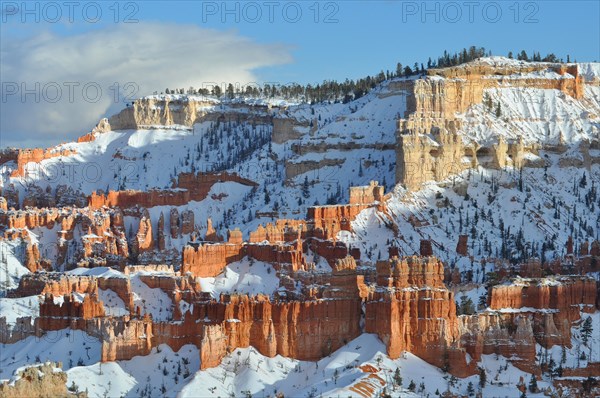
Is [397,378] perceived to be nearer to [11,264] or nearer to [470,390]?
[470,390]

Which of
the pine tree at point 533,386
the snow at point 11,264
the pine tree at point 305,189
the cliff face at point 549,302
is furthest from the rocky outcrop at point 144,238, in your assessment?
the pine tree at point 533,386

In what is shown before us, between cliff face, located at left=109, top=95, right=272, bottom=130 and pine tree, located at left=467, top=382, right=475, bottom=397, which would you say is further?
cliff face, located at left=109, top=95, right=272, bottom=130

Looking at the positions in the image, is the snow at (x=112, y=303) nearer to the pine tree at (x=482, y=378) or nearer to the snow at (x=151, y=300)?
the snow at (x=151, y=300)

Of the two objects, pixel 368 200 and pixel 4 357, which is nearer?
pixel 4 357

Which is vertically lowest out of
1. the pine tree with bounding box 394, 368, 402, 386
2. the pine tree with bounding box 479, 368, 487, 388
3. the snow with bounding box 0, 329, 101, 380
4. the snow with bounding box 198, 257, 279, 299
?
the pine tree with bounding box 479, 368, 487, 388

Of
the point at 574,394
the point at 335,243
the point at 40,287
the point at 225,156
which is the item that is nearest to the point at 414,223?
the point at 335,243

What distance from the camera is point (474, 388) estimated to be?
309 feet

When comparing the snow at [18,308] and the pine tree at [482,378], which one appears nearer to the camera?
the pine tree at [482,378]

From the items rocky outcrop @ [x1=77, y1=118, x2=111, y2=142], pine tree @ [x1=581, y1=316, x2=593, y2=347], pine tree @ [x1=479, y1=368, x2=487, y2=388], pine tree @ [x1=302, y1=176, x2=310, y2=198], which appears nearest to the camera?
pine tree @ [x1=479, y1=368, x2=487, y2=388]

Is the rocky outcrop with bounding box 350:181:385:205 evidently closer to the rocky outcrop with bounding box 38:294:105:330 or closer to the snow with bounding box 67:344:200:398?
the rocky outcrop with bounding box 38:294:105:330

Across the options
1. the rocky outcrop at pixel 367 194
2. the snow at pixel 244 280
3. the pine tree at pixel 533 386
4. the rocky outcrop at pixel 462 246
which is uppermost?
the rocky outcrop at pixel 367 194

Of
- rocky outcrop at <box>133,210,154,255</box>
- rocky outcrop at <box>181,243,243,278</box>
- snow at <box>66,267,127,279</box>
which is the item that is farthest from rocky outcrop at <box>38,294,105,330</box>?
rocky outcrop at <box>133,210,154,255</box>

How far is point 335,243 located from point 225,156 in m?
63.3

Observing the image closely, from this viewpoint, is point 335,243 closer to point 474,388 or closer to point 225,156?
point 474,388
